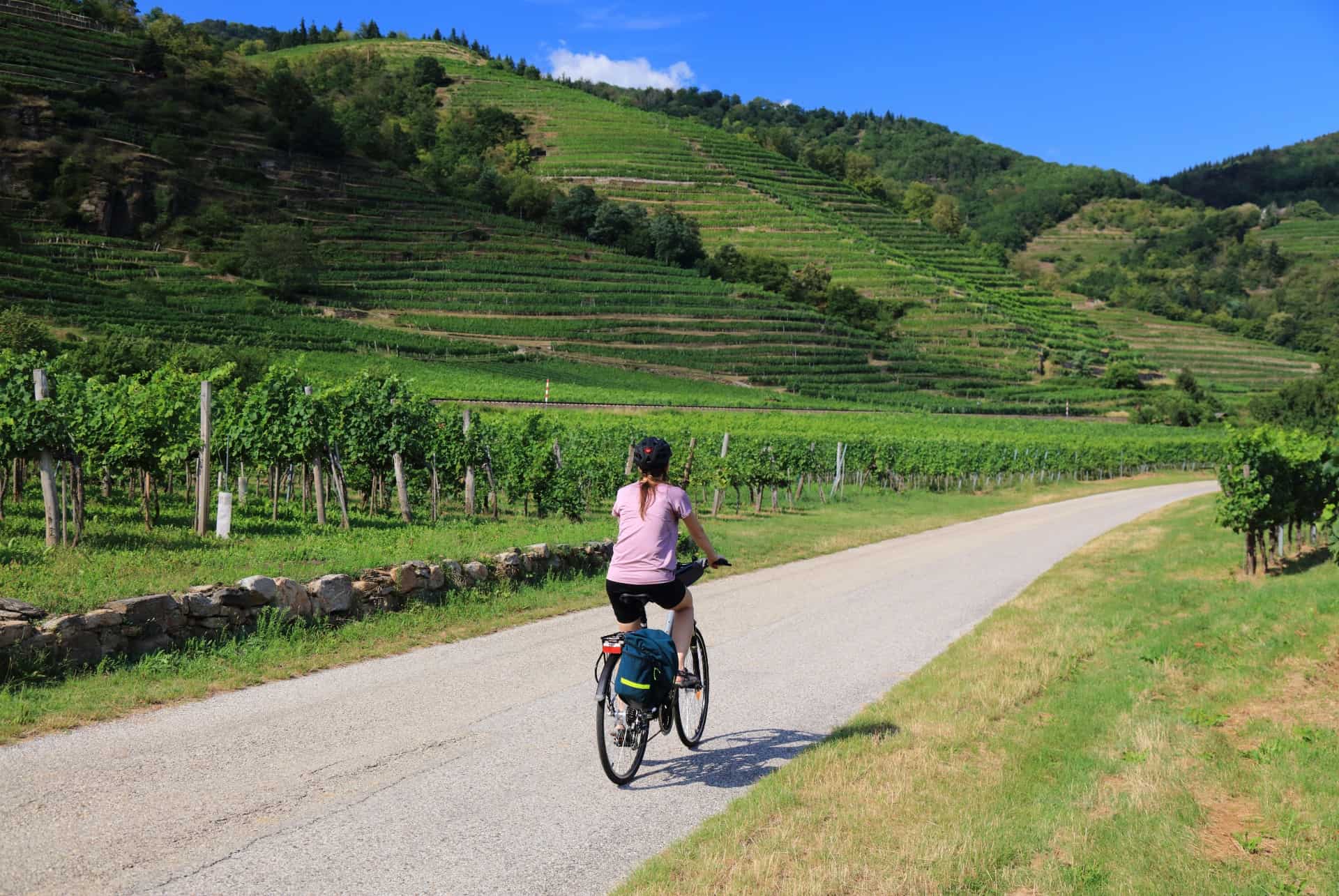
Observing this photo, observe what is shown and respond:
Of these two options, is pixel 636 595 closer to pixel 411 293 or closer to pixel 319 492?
pixel 319 492

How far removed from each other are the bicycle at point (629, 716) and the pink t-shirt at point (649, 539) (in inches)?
6.3

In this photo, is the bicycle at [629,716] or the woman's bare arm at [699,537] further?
the woman's bare arm at [699,537]

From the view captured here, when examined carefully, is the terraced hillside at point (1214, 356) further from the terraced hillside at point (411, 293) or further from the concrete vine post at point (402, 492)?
the concrete vine post at point (402, 492)

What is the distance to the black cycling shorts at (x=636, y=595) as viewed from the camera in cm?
612

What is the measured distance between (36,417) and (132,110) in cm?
10092

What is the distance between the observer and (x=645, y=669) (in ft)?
19.6

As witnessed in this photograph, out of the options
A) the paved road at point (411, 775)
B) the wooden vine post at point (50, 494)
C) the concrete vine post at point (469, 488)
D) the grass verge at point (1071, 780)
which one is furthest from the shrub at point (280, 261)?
the grass verge at point (1071, 780)

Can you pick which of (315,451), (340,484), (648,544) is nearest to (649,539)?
(648,544)

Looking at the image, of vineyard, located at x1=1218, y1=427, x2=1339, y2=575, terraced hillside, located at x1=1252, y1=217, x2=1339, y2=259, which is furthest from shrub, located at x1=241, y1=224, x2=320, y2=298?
terraced hillside, located at x1=1252, y1=217, x2=1339, y2=259

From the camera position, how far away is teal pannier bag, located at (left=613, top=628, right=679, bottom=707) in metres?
5.89

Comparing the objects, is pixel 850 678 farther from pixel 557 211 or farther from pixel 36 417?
pixel 557 211

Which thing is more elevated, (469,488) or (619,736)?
(619,736)

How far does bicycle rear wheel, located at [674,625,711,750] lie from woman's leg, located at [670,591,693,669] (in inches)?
1.8

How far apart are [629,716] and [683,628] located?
718 mm
